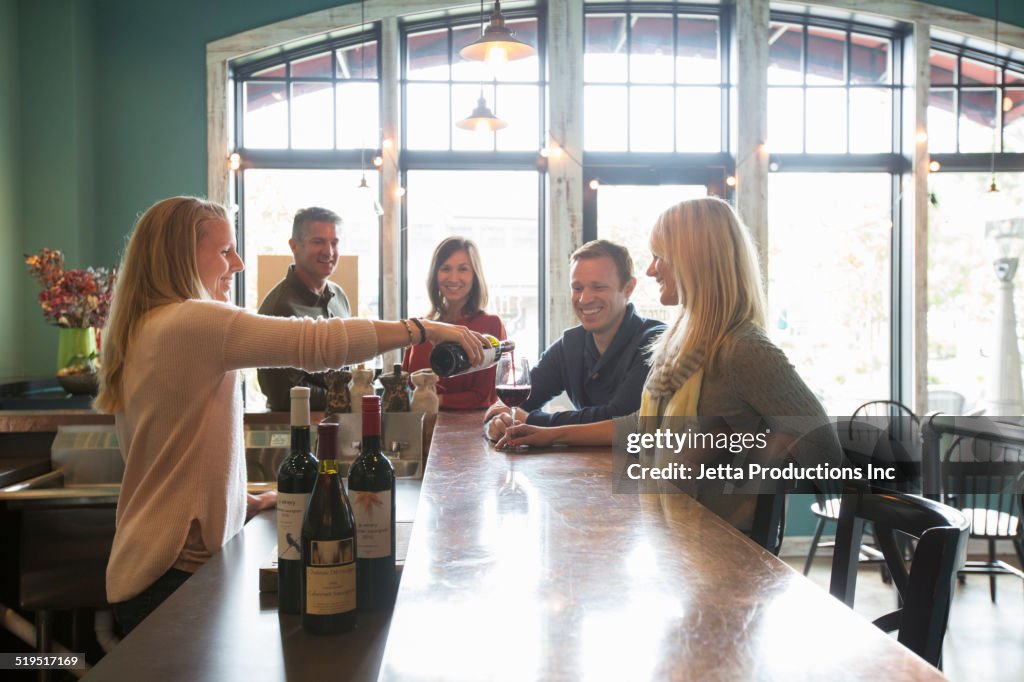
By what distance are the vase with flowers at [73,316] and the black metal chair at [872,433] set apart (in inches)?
136

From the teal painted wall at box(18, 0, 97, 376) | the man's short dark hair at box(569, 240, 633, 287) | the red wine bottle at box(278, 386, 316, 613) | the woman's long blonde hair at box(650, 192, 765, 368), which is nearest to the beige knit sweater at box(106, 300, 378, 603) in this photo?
the red wine bottle at box(278, 386, 316, 613)

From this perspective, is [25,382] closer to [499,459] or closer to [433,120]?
[433,120]

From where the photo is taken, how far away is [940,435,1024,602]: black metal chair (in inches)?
149

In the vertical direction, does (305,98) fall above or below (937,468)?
above

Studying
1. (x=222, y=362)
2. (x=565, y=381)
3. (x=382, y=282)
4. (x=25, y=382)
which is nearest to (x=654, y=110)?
(x=382, y=282)

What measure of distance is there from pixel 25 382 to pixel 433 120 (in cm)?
279

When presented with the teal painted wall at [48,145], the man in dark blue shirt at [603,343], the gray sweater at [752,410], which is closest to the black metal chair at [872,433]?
the man in dark blue shirt at [603,343]

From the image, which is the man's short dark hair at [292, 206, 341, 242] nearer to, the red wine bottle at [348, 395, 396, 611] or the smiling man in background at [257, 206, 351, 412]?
the smiling man in background at [257, 206, 351, 412]

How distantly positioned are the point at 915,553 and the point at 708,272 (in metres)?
0.89

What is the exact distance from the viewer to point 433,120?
17.1ft

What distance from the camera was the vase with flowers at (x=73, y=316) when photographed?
3316mm

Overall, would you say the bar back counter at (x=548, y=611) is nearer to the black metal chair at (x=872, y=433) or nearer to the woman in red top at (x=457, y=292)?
the woman in red top at (x=457, y=292)

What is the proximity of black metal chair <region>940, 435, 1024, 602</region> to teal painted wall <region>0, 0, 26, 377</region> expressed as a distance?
4939mm

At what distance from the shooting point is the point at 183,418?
1598mm
